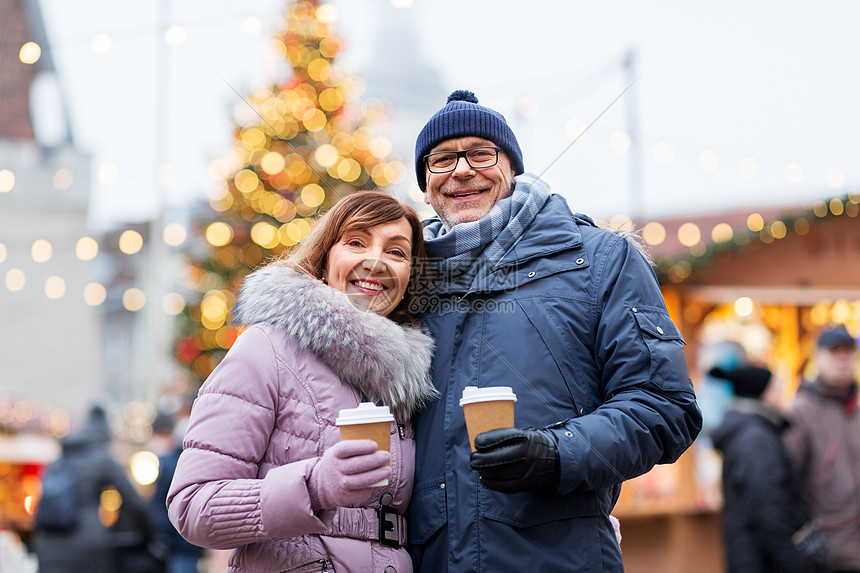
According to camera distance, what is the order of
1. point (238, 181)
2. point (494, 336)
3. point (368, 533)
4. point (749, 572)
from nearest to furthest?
point (368, 533) < point (494, 336) < point (749, 572) < point (238, 181)

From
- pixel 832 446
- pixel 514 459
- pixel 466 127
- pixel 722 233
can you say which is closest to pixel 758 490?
pixel 832 446

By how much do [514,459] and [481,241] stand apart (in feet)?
2.61

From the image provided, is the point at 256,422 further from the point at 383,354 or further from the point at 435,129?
the point at 435,129

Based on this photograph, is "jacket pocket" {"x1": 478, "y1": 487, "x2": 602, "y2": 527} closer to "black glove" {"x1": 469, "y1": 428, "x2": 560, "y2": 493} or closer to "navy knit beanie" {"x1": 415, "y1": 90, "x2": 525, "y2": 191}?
"black glove" {"x1": 469, "y1": 428, "x2": 560, "y2": 493}

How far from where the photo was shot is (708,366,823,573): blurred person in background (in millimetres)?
4559

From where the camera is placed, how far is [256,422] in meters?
2.20

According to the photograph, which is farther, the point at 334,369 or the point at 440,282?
the point at 440,282

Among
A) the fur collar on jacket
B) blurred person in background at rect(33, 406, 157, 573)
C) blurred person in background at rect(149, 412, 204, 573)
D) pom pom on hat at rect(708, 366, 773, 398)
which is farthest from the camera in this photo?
blurred person in background at rect(149, 412, 204, 573)

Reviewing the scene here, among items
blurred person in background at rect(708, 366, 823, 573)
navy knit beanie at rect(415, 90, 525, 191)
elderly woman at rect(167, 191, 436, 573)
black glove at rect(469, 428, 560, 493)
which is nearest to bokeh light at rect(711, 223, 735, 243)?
blurred person in background at rect(708, 366, 823, 573)

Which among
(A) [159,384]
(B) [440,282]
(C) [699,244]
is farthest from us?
(A) [159,384]

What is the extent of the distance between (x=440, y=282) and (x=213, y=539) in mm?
1052

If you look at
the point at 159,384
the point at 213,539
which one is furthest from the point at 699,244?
the point at 159,384

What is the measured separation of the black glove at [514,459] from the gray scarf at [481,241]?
598 millimetres

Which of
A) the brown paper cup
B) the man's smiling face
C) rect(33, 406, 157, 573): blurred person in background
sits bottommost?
rect(33, 406, 157, 573): blurred person in background
